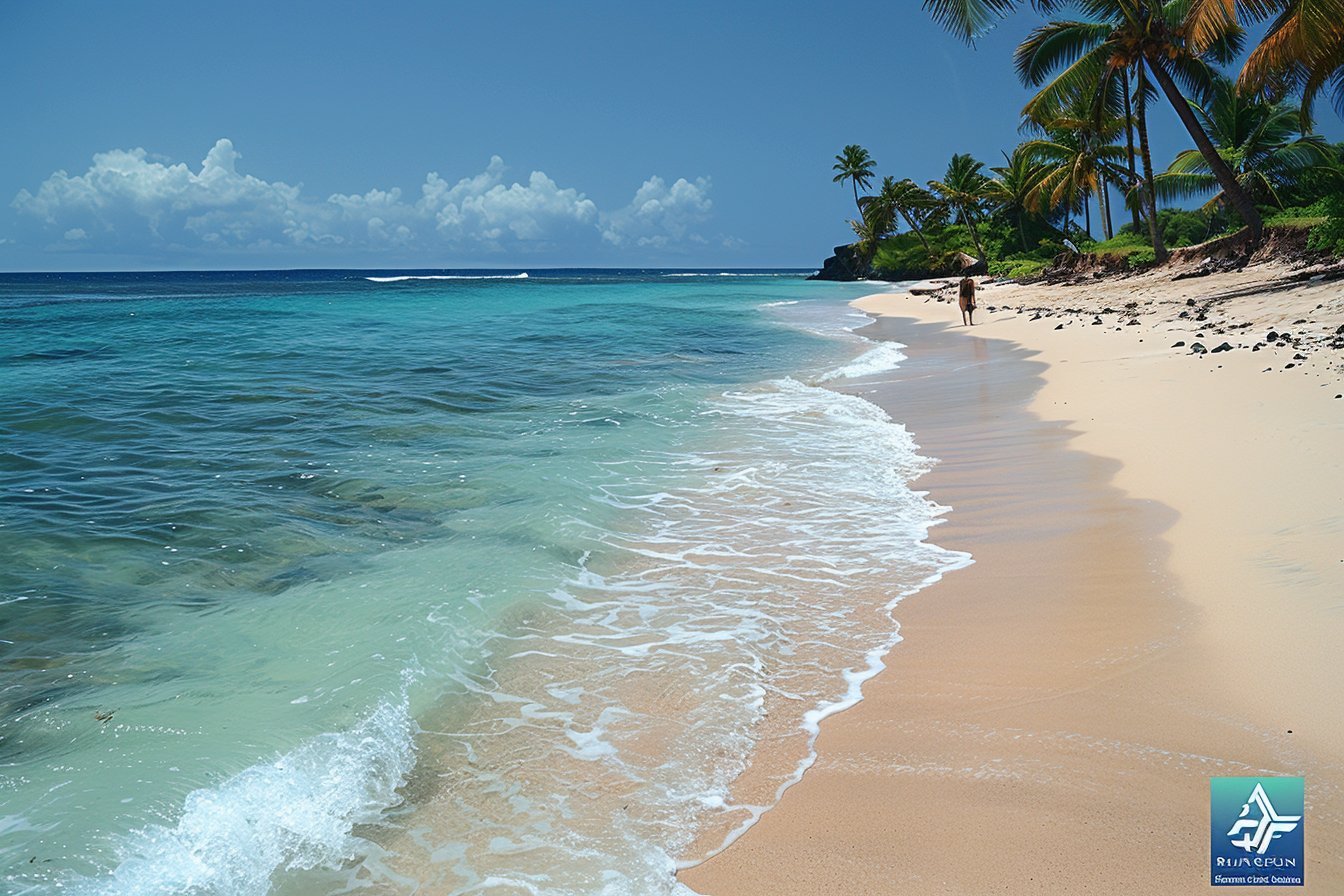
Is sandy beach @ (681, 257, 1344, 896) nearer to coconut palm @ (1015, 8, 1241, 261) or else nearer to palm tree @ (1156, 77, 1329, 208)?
coconut palm @ (1015, 8, 1241, 261)

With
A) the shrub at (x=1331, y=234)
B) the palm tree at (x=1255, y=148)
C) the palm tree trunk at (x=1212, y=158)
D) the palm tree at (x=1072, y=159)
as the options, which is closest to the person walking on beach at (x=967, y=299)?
the palm tree trunk at (x=1212, y=158)

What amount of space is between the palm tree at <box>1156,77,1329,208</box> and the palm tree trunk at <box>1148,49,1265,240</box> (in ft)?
35.1

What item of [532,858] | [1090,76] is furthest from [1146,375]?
[1090,76]

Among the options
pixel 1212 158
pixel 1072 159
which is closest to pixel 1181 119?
pixel 1212 158

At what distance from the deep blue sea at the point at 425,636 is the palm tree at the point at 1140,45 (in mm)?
13813

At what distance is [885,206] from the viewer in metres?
72.5

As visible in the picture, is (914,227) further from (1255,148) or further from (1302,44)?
(1302,44)

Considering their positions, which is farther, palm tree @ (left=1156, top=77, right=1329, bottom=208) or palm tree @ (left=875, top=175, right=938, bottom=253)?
palm tree @ (left=875, top=175, right=938, bottom=253)

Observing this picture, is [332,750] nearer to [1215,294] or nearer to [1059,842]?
[1059,842]

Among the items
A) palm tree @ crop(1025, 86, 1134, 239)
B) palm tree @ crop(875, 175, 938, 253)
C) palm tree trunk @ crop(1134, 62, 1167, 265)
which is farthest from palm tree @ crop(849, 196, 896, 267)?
palm tree trunk @ crop(1134, 62, 1167, 265)

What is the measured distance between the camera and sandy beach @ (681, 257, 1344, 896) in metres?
2.68

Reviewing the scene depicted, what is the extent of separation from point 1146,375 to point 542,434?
24.3ft

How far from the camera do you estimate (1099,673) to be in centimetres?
373

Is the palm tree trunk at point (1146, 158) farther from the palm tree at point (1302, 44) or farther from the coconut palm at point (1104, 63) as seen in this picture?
the palm tree at point (1302, 44)
